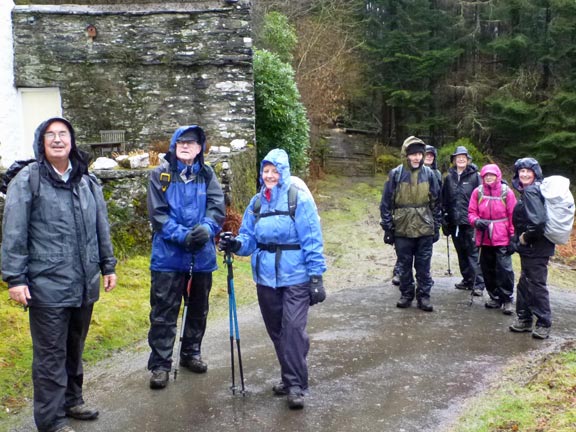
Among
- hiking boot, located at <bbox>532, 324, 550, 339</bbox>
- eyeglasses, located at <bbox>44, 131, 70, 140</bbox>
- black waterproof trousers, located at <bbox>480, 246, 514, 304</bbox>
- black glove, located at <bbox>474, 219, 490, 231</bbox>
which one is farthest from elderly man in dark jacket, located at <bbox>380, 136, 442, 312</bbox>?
eyeglasses, located at <bbox>44, 131, 70, 140</bbox>

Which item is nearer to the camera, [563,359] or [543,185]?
[563,359]

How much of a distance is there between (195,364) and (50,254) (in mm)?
1863

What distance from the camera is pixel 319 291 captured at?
467 centimetres

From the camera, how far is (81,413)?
4500 mm

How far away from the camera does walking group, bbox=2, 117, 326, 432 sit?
4109mm

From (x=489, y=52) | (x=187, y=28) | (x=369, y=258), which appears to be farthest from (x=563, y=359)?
(x=489, y=52)

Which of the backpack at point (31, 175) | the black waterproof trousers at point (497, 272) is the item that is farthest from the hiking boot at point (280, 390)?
the black waterproof trousers at point (497, 272)

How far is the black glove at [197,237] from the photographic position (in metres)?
4.86

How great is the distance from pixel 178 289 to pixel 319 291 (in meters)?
1.31

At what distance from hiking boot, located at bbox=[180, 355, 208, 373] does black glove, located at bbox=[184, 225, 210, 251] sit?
1176 millimetres

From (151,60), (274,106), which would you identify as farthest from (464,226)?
(151,60)

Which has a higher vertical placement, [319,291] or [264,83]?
[264,83]

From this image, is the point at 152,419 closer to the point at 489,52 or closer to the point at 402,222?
the point at 402,222

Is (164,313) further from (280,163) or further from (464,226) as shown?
(464,226)
